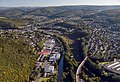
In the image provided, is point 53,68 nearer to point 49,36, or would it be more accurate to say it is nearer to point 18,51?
point 18,51

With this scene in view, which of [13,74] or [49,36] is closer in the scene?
[13,74]

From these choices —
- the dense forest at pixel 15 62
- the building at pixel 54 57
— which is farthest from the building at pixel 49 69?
the building at pixel 54 57

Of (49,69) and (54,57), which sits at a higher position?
(49,69)

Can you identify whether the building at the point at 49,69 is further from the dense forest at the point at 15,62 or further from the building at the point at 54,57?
the building at the point at 54,57

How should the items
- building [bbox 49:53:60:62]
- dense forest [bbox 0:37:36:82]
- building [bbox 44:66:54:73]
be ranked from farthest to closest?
building [bbox 49:53:60:62], building [bbox 44:66:54:73], dense forest [bbox 0:37:36:82]

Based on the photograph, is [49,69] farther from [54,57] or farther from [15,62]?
[54,57]

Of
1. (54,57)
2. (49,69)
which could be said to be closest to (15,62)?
(49,69)

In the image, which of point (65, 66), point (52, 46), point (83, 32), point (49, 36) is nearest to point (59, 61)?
point (65, 66)

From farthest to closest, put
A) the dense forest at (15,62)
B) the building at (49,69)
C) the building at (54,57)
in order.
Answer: the building at (54,57)
the building at (49,69)
the dense forest at (15,62)

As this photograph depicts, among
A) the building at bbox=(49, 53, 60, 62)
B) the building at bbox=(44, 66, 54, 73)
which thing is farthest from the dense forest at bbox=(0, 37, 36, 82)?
the building at bbox=(49, 53, 60, 62)

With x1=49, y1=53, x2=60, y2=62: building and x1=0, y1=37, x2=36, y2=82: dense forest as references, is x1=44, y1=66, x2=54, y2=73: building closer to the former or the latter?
x1=0, y1=37, x2=36, y2=82: dense forest

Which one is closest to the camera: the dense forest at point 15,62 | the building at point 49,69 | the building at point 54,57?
the dense forest at point 15,62
